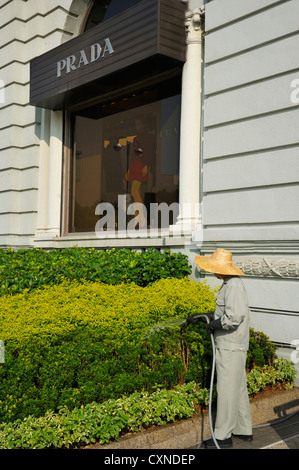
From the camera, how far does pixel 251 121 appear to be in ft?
27.1

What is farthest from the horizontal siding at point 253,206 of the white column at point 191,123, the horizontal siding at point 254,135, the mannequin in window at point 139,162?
the mannequin in window at point 139,162

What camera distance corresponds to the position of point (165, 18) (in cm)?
965

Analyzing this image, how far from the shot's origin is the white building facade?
309 inches

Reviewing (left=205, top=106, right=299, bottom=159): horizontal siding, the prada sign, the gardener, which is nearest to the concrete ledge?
the gardener

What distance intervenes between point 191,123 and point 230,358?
6.19m

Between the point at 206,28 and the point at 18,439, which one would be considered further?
the point at 206,28

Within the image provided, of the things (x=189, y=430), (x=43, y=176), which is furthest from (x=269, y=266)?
(x=43, y=176)

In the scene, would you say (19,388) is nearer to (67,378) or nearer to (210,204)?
(67,378)

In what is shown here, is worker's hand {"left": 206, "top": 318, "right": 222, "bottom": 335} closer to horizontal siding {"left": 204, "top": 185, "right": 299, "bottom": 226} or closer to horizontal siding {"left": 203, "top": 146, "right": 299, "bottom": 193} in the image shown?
horizontal siding {"left": 204, "top": 185, "right": 299, "bottom": 226}

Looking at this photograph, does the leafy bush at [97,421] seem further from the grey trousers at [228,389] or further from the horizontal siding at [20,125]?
the horizontal siding at [20,125]

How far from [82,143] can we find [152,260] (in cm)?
574

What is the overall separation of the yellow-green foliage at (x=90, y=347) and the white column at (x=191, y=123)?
2689 mm

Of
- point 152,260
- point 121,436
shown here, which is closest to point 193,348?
point 121,436

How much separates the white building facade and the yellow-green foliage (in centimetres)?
159
